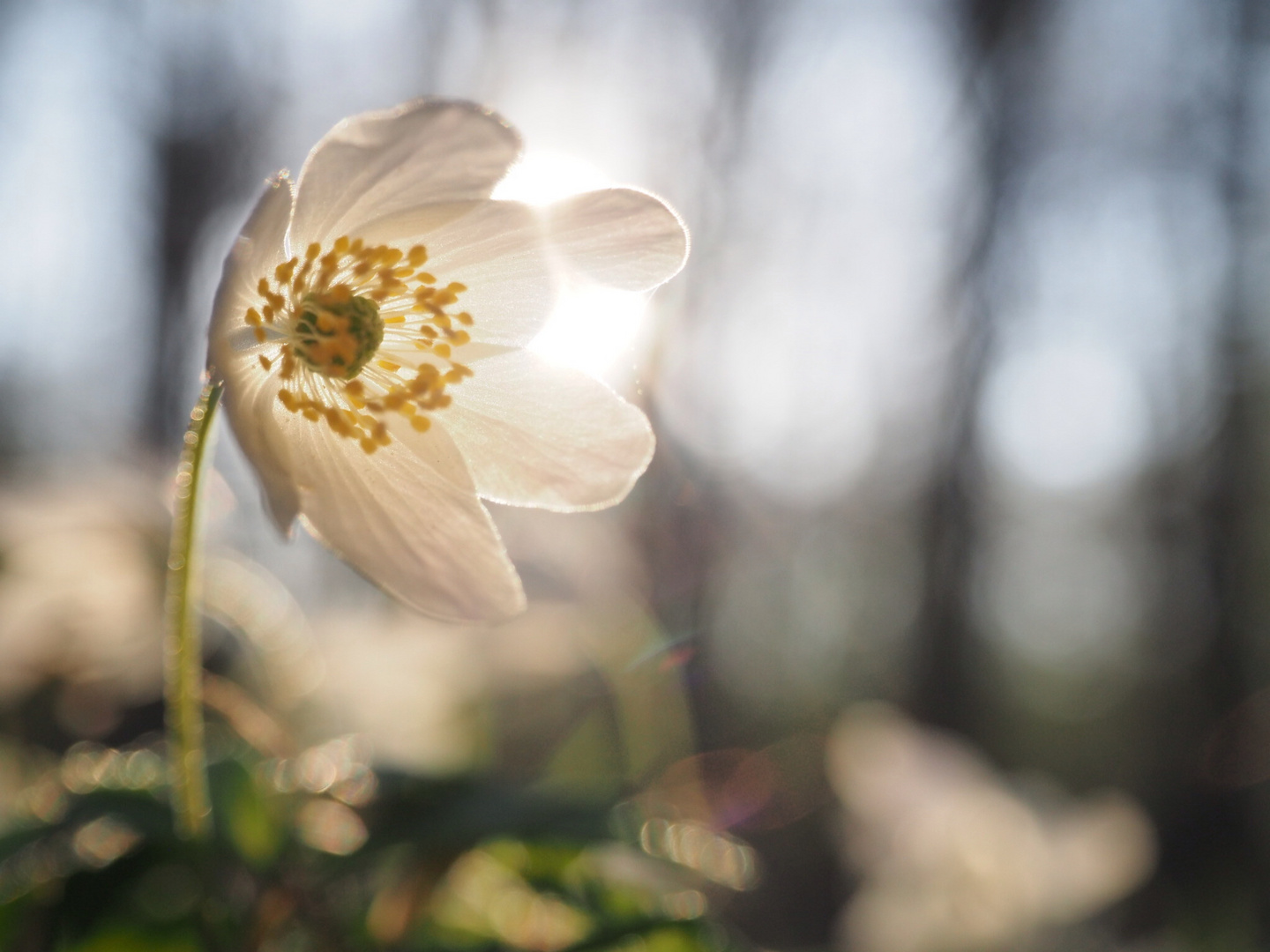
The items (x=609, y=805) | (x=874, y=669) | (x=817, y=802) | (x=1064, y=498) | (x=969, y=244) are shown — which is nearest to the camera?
(x=609, y=805)

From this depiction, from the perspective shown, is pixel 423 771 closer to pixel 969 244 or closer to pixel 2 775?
pixel 2 775

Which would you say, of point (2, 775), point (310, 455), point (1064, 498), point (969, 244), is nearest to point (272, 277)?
point (310, 455)

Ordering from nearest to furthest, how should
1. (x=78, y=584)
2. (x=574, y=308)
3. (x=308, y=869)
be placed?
(x=574, y=308), (x=308, y=869), (x=78, y=584)

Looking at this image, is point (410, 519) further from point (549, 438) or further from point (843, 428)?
point (843, 428)

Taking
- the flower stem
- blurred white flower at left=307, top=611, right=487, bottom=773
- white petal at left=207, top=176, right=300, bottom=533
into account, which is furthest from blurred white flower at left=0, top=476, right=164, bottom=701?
white petal at left=207, top=176, right=300, bottom=533

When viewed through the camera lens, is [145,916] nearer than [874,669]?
Yes

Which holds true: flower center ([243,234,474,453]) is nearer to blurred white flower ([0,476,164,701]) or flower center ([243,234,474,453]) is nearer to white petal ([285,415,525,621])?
white petal ([285,415,525,621])

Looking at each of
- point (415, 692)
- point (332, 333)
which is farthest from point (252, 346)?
point (415, 692)
